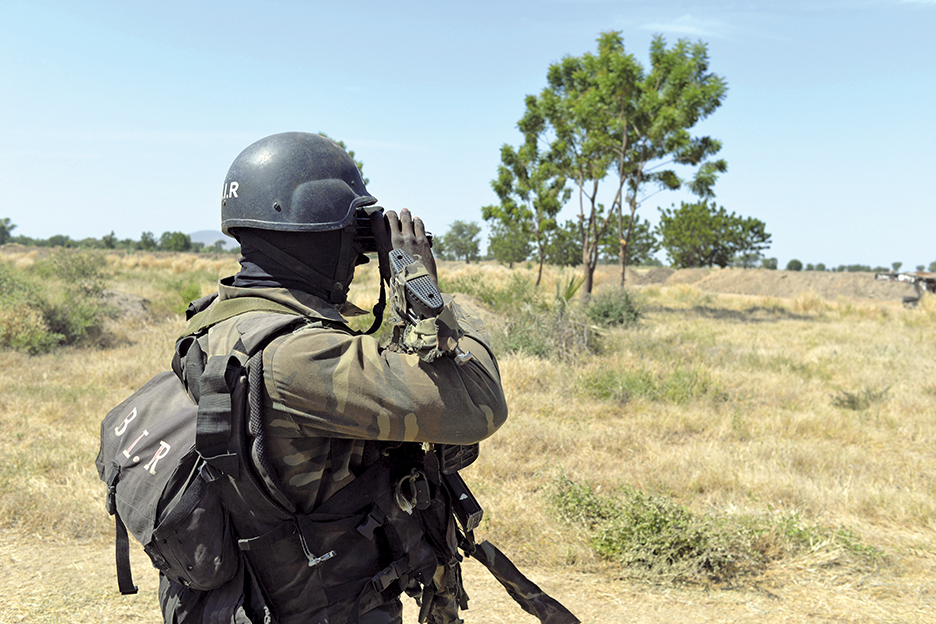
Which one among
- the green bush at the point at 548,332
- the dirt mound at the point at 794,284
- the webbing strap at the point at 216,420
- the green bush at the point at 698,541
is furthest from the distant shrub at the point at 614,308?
the dirt mound at the point at 794,284

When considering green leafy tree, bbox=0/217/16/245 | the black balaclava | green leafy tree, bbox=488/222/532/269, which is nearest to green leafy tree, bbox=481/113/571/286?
the black balaclava

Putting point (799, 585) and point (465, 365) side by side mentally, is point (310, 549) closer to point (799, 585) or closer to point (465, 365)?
point (465, 365)

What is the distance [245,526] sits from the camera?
1.54 metres

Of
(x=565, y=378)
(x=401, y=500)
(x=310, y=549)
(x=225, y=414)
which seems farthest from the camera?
(x=565, y=378)

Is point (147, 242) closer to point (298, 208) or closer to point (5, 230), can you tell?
point (5, 230)

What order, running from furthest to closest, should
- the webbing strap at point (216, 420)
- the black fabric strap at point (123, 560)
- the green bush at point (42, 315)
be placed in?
the green bush at point (42, 315)
the black fabric strap at point (123, 560)
the webbing strap at point (216, 420)

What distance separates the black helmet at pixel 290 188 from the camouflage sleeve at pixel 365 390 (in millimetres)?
431

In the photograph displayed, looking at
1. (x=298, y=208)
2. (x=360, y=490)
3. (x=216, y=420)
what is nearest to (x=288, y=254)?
(x=298, y=208)

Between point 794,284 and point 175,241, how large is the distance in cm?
4279

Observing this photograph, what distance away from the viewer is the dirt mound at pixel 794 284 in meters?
34.0

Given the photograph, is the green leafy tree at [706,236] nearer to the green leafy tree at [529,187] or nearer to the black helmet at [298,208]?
the green leafy tree at [529,187]

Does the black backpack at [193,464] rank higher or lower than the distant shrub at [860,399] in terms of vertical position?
higher

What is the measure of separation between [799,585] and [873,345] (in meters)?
10.2

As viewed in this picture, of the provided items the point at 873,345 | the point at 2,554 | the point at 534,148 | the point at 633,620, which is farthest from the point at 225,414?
the point at 534,148
